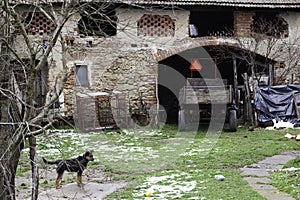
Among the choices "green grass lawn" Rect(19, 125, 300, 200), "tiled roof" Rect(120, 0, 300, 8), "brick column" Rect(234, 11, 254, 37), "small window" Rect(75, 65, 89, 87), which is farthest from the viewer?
"brick column" Rect(234, 11, 254, 37)

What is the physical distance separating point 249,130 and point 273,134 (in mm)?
1123

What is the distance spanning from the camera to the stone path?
21.8 feet

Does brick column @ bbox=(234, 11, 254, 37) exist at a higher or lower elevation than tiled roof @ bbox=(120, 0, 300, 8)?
lower

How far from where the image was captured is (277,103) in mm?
14211

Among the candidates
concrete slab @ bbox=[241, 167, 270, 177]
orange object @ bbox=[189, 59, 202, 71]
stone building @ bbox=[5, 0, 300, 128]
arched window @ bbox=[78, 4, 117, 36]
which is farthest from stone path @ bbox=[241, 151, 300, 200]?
orange object @ bbox=[189, 59, 202, 71]

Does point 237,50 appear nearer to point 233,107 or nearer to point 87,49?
point 233,107

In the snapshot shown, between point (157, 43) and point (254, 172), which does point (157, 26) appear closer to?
point (157, 43)

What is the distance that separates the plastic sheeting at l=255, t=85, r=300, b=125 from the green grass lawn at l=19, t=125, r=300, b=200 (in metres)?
0.78

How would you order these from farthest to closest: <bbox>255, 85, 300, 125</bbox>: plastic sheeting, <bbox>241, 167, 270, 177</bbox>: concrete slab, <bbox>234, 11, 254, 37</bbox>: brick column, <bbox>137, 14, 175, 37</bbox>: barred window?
1. <bbox>234, 11, 254, 37</bbox>: brick column
2. <bbox>137, 14, 175, 37</bbox>: barred window
3. <bbox>255, 85, 300, 125</bbox>: plastic sheeting
4. <bbox>241, 167, 270, 177</bbox>: concrete slab

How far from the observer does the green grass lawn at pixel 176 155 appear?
7.09m

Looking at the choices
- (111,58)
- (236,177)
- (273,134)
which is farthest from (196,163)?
(111,58)

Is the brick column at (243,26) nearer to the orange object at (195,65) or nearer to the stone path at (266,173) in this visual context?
the orange object at (195,65)

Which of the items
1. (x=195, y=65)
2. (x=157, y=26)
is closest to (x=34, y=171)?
(x=157, y=26)

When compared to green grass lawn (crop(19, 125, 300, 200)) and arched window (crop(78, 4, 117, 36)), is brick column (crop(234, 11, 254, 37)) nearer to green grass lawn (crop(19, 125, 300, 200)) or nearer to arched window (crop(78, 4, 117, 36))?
green grass lawn (crop(19, 125, 300, 200))
